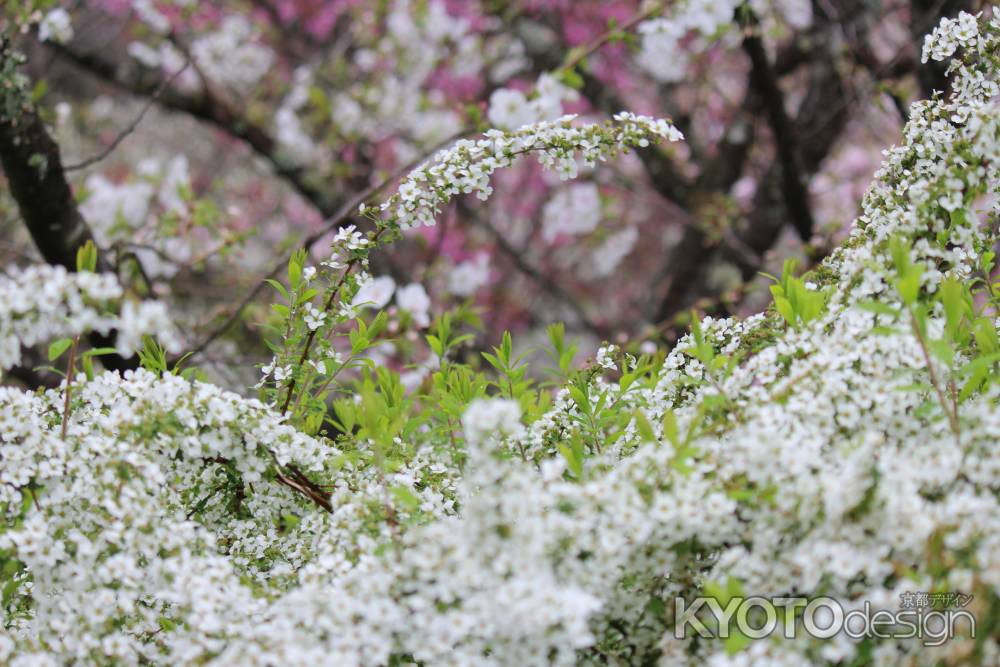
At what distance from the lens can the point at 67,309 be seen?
1609mm

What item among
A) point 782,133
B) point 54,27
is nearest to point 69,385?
point 54,27

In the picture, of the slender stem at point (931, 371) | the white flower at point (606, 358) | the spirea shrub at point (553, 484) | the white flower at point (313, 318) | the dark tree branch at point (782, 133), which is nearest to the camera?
the spirea shrub at point (553, 484)

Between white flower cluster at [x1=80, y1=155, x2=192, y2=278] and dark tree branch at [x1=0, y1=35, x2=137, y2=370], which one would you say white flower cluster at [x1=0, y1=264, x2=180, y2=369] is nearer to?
dark tree branch at [x1=0, y1=35, x2=137, y2=370]

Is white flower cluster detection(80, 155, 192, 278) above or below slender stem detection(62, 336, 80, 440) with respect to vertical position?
above

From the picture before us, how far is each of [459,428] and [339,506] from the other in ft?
1.32

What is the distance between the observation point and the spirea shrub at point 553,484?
143 centimetres

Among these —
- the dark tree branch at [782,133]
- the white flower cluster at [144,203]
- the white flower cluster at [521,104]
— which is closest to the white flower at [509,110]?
the white flower cluster at [521,104]

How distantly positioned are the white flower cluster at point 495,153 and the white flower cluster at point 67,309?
2.46ft

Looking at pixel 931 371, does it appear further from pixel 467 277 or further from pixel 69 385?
pixel 467 277

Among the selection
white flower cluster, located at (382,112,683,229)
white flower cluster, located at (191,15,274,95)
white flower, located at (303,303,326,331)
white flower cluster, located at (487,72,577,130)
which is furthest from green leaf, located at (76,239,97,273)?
white flower cluster, located at (191,15,274,95)

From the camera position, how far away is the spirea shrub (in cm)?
143

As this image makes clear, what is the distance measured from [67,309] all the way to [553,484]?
0.88m

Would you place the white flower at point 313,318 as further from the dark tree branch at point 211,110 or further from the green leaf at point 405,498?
the dark tree branch at point 211,110

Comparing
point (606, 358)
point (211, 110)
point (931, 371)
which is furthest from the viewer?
point (211, 110)
